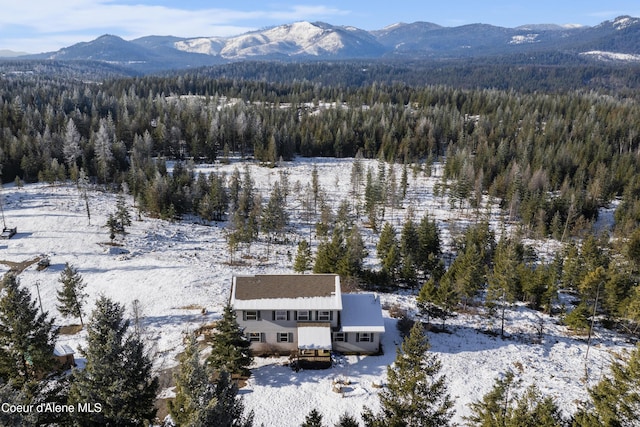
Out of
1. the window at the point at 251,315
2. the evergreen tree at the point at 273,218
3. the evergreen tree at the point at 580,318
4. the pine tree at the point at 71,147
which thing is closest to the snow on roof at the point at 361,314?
the window at the point at 251,315

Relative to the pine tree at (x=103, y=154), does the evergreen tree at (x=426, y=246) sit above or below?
below

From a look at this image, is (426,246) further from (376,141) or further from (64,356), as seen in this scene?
(376,141)

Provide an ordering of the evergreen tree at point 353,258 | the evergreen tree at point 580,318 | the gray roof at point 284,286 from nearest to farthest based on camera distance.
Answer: the gray roof at point 284,286, the evergreen tree at point 580,318, the evergreen tree at point 353,258

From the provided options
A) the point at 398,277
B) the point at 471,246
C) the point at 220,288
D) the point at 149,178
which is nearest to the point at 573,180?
the point at 471,246

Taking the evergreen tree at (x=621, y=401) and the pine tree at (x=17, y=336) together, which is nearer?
the evergreen tree at (x=621, y=401)

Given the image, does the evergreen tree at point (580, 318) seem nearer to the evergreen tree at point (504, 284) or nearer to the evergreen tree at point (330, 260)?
the evergreen tree at point (504, 284)

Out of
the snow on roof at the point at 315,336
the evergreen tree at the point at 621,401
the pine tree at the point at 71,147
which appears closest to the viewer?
the evergreen tree at the point at 621,401

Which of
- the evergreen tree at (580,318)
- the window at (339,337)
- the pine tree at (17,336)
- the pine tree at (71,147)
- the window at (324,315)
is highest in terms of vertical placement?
the pine tree at (71,147)

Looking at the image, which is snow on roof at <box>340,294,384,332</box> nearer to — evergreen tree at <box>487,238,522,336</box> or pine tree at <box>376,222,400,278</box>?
pine tree at <box>376,222,400,278</box>
